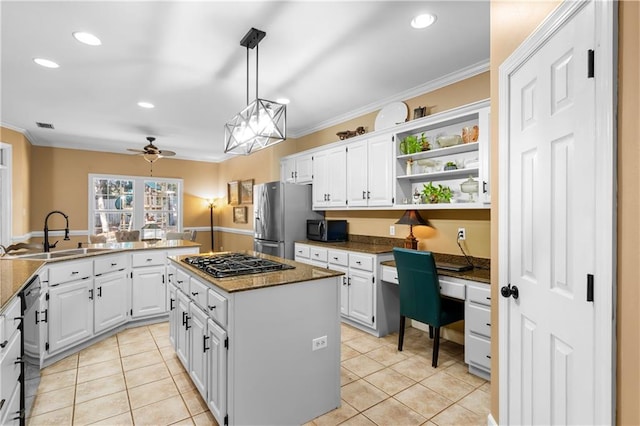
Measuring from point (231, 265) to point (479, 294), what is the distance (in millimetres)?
1935

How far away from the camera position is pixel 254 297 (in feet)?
6.11

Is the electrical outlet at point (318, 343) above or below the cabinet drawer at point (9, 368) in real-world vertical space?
below

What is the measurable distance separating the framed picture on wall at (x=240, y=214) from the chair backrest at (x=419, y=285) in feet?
14.6

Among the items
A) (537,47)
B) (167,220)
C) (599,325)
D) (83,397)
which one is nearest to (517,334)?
(599,325)

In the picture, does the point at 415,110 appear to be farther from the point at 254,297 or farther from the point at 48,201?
the point at 48,201


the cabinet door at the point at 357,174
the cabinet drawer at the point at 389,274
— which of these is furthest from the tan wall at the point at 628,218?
the cabinet door at the point at 357,174

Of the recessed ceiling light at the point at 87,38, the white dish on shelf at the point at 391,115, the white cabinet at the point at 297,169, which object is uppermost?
the recessed ceiling light at the point at 87,38

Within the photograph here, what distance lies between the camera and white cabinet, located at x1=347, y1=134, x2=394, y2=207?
3643mm

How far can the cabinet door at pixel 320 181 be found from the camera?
4.48 m

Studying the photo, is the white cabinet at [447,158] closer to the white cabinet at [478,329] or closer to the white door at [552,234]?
the white cabinet at [478,329]

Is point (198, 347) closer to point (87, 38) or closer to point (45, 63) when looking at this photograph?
point (87, 38)

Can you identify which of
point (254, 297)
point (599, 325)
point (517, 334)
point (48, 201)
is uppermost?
point (48, 201)

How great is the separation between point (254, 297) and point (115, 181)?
21.7 feet

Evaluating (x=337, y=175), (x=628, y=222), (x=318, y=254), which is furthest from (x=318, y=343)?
(x=337, y=175)
